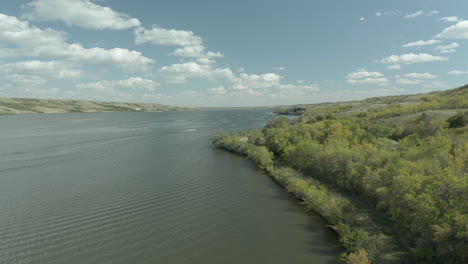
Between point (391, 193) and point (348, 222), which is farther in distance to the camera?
point (391, 193)

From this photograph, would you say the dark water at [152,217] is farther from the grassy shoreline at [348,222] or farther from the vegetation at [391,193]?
the vegetation at [391,193]

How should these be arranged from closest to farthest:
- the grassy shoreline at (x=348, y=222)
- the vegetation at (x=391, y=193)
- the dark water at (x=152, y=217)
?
the vegetation at (x=391, y=193) → the grassy shoreline at (x=348, y=222) → the dark water at (x=152, y=217)

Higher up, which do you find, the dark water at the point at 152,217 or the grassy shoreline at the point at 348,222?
the grassy shoreline at the point at 348,222

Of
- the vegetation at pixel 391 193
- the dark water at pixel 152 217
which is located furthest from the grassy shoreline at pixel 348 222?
the dark water at pixel 152 217

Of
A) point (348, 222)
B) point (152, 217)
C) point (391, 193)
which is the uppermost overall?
point (391, 193)

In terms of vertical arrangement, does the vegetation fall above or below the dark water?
above

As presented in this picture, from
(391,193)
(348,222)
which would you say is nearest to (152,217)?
(348,222)

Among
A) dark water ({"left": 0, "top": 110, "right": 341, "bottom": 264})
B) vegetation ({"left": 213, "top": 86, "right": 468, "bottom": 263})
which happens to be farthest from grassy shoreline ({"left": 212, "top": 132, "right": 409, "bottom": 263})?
dark water ({"left": 0, "top": 110, "right": 341, "bottom": 264})

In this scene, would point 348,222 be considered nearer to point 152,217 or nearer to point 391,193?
point 391,193

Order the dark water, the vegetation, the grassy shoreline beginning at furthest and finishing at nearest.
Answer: the dark water, the grassy shoreline, the vegetation

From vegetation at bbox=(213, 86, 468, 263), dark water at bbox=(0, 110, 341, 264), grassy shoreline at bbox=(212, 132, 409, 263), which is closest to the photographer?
vegetation at bbox=(213, 86, 468, 263)

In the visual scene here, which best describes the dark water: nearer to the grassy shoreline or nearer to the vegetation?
the grassy shoreline

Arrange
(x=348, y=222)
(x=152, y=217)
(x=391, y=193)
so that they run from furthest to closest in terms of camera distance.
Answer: (x=152, y=217) → (x=391, y=193) → (x=348, y=222)

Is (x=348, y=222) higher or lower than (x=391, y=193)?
lower
